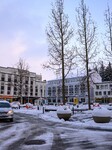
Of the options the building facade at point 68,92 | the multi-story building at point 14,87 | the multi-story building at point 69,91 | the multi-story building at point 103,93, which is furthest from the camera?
the building facade at point 68,92

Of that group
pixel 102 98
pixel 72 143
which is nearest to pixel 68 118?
pixel 72 143

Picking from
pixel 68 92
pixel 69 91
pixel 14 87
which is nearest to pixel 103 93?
pixel 69 91

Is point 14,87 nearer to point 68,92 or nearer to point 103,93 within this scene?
point 68,92

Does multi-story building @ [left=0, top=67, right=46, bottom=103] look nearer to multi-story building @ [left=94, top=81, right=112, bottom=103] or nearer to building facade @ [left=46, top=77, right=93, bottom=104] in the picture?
building facade @ [left=46, top=77, right=93, bottom=104]

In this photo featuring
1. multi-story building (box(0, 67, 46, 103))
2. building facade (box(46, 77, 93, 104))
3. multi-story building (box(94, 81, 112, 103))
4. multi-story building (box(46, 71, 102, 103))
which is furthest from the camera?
building facade (box(46, 77, 93, 104))

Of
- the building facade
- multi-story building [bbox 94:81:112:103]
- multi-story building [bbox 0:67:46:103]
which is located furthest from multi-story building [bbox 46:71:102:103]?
multi-story building [bbox 0:67:46:103]

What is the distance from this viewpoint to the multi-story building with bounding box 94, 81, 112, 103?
113 metres

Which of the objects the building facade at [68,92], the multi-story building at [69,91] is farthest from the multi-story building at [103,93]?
the building facade at [68,92]

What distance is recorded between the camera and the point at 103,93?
116m

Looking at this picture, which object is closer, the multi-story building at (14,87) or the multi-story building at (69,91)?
the multi-story building at (14,87)

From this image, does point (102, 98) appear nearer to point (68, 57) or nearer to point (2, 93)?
point (2, 93)

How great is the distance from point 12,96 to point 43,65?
7355cm

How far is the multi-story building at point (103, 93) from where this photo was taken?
113 m

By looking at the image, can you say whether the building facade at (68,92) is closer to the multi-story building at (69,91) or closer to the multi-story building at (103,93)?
the multi-story building at (69,91)
